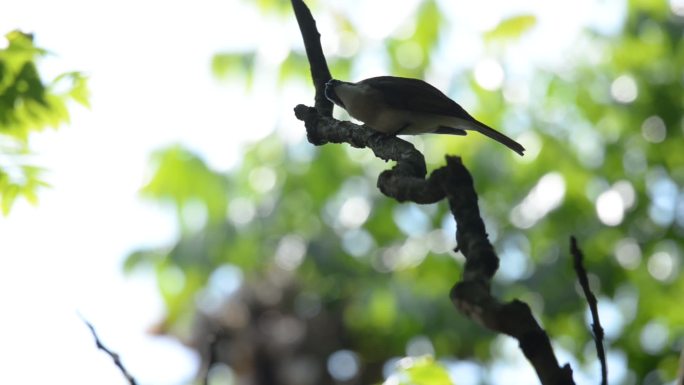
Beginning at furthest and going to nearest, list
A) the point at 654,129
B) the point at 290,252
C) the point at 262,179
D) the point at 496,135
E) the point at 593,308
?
the point at 290,252 < the point at 262,179 < the point at 654,129 < the point at 496,135 < the point at 593,308

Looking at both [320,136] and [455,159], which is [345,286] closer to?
[320,136]

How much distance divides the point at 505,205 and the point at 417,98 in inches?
151

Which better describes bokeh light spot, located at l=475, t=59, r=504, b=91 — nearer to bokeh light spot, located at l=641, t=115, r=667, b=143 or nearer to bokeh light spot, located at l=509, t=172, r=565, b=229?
bokeh light spot, located at l=509, t=172, r=565, b=229

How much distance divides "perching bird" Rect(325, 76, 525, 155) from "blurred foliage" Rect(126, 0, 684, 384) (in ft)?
10.7

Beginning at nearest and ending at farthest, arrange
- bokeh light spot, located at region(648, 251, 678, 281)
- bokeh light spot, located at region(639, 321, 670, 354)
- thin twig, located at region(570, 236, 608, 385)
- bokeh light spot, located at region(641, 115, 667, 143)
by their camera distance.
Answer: thin twig, located at region(570, 236, 608, 385), bokeh light spot, located at region(639, 321, 670, 354), bokeh light spot, located at region(648, 251, 678, 281), bokeh light spot, located at region(641, 115, 667, 143)

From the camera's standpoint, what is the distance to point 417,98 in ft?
11.6

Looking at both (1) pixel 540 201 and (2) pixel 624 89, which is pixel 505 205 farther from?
(2) pixel 624 89

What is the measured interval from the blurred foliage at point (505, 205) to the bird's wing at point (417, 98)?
331 centimetres

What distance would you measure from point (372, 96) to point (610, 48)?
5160mm

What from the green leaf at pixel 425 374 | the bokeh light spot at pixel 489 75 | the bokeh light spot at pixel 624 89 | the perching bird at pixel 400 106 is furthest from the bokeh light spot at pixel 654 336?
the green leaf at pixel 425 374

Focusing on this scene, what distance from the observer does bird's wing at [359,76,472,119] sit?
139 inches

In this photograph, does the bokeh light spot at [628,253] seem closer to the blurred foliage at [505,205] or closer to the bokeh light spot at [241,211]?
the blurred foliage at [505,205]

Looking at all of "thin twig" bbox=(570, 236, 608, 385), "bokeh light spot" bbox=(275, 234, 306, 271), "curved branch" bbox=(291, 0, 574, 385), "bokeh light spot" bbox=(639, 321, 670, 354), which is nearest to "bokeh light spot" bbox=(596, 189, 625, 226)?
"bokeh light spot" bbox=(639, 321, 670, 354)

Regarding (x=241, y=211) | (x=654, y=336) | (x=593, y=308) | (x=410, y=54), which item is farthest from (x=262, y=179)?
Result: (x=593, y=308)
